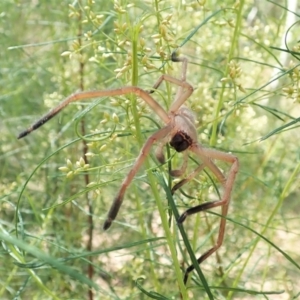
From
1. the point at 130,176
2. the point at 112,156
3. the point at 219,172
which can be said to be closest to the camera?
the point at 130,176

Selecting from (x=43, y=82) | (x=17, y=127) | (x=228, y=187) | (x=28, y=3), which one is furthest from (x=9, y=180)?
(x=228, y=187)

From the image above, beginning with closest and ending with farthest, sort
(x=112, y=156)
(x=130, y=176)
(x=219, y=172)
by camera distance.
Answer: (x=130, y=176), (x=219, y=172), (x=112, y=156)

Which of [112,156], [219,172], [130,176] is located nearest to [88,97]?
[130,176]

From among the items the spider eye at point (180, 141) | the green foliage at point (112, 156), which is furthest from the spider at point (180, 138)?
the green foliage at point (112, 156)

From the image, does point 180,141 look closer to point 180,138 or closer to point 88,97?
point 180,138

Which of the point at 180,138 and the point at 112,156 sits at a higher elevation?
the point at 180,138

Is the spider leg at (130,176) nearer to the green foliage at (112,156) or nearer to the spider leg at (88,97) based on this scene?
the spider leg at (88,97)

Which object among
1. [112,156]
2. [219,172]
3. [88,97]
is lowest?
[112,156]

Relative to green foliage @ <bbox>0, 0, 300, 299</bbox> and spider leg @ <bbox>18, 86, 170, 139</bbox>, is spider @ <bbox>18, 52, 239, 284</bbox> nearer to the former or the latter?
spider leg @ <bbox>18, 86, 170, 139</bbox>

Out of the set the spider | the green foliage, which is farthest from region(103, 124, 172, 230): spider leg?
the green foliage
